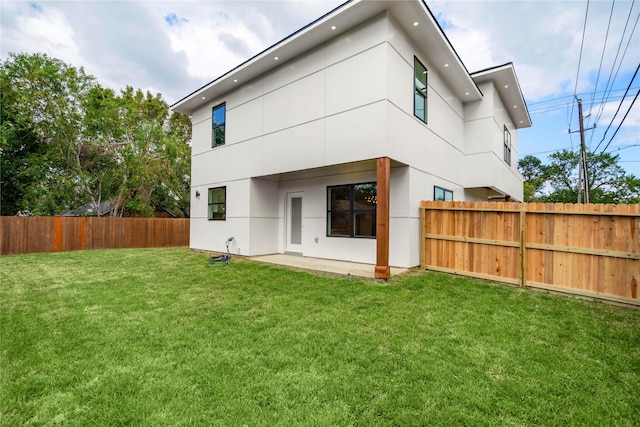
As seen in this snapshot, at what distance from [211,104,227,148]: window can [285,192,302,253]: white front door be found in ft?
10.6

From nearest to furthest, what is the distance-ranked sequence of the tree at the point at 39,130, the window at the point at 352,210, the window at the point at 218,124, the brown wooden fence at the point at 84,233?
the window at the point at 352,210 < the window at the point at 218,124 < the brown wooden fence at the point at 84,233 < the tree at the point at 39,130

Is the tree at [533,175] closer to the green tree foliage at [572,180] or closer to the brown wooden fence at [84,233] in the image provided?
the green tree foliage at [572,180]

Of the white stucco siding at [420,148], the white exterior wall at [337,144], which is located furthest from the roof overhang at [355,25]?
the white stucco siding at [420,148]

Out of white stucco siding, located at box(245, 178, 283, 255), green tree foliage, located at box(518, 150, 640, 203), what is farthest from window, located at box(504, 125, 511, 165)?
green tree foliage, located at box(518, 150, 640, 203)

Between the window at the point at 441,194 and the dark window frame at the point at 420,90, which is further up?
the dark window frame at the point at 420,90

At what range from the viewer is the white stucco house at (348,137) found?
5.88m

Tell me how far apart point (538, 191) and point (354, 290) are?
35098 mm

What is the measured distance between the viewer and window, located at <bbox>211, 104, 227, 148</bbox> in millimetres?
9584

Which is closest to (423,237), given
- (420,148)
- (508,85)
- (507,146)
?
(420,148)

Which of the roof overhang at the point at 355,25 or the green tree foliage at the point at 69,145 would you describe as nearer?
the roof overhang at the point at 355,25

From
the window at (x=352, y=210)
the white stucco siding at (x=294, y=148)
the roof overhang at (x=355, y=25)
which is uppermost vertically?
the roof overhang at (x=355, y=25)

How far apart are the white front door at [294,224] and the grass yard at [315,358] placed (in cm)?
395

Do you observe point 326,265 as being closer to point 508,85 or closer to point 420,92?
point 420,92

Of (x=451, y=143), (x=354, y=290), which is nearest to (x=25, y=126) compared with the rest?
(x=354, y=290)
